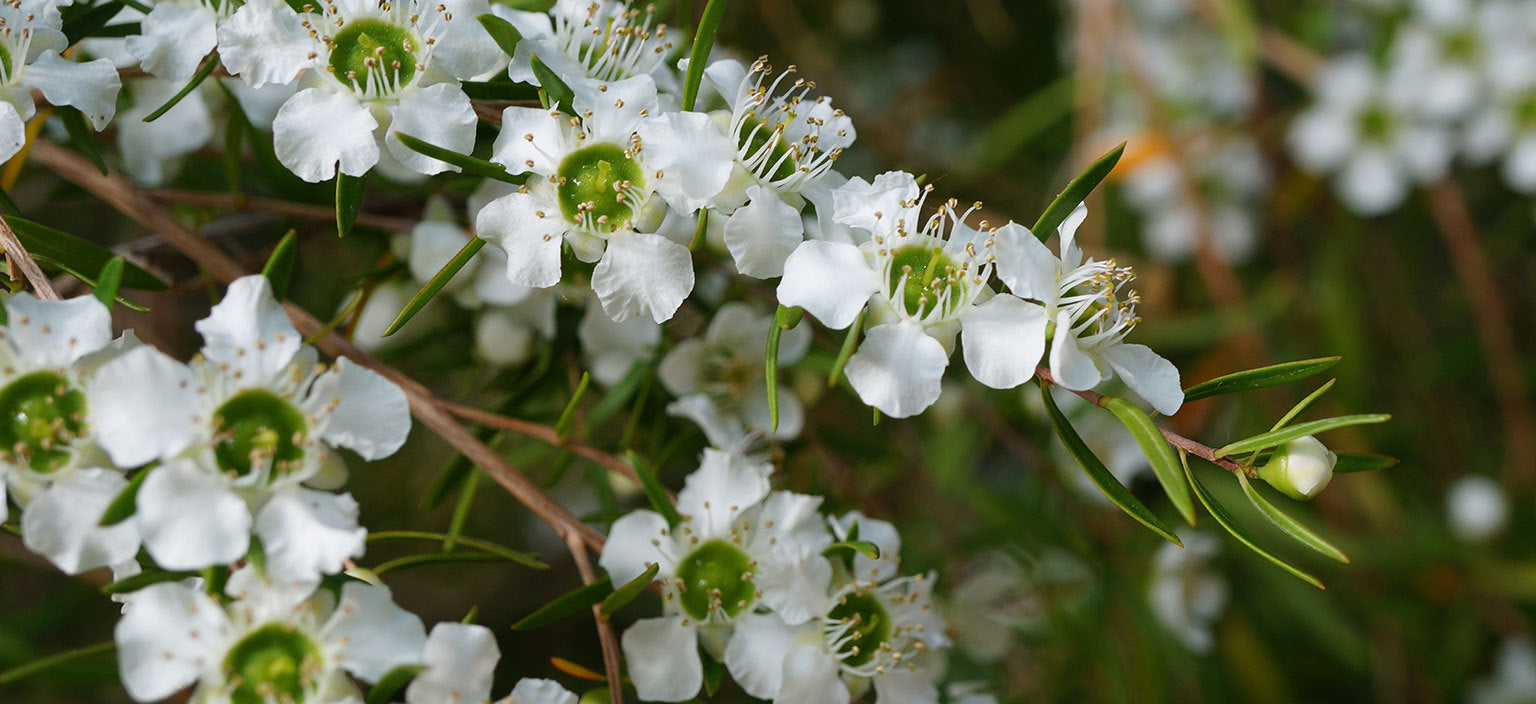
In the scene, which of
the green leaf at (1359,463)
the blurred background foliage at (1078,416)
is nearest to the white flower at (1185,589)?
the blurred background foliage at (1078,416)

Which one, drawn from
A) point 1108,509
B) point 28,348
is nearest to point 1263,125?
point 1108,509

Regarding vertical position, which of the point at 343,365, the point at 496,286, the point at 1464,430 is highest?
the point at 343,365

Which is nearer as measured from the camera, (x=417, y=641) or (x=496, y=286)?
(x=417, y=641)

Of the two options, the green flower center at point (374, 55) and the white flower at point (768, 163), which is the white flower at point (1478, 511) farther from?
the green flower center at point (374, 55)

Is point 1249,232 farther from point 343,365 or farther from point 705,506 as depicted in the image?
point 343,365

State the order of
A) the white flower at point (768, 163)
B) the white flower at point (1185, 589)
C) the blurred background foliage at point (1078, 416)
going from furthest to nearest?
the white flower at point (1185, 589) < the blurred background foliage at point (1078, 416) < the white flower at point (768, 163)

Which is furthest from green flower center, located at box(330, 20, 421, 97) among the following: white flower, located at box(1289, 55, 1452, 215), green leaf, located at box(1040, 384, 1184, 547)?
white flower, located at box(1289, 55, 1452, 215)
